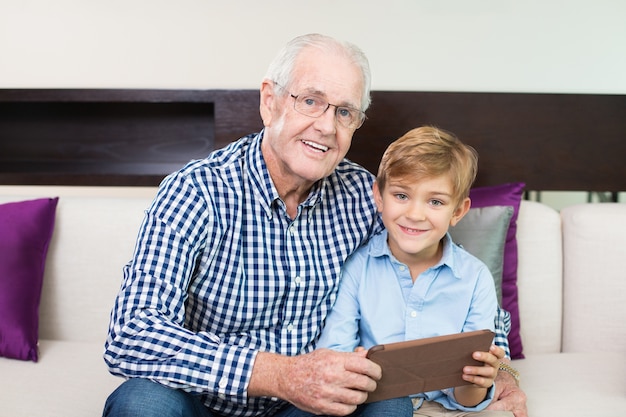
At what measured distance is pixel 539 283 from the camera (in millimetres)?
2223

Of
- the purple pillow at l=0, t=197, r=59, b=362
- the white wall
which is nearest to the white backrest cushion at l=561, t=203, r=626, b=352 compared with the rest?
the white wall

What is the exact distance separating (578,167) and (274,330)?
152 cm

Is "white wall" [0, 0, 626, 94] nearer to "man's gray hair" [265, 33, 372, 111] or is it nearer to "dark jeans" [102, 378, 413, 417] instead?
"man's gray hair" [265, 33, 372, 111]

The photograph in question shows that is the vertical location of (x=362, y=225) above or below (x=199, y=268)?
above

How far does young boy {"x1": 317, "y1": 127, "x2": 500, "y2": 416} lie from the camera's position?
1633 mm

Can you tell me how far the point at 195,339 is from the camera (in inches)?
53.8

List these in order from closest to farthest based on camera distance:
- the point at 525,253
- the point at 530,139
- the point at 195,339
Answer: the point at 195,339 < the point at 525,253 < the point at 530,139

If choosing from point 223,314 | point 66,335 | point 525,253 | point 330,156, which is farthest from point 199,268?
point 525,253

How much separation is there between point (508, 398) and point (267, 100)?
98 cm

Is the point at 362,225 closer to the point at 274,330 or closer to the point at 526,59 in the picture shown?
the point at 274,330

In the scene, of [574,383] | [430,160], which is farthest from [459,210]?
[574,383]

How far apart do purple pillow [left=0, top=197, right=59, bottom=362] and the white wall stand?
70 cm

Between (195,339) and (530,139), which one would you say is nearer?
(195,339)

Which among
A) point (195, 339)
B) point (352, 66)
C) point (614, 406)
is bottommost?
point (614, 406)
